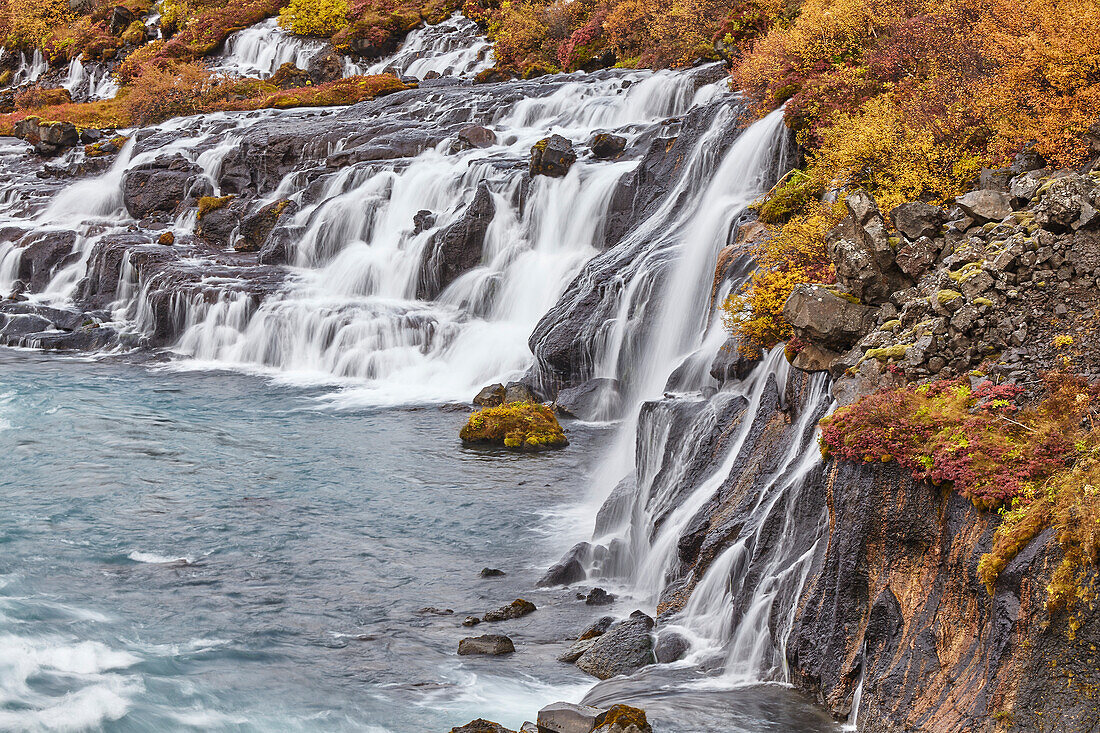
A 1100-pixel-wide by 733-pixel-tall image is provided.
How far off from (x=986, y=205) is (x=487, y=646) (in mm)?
7948

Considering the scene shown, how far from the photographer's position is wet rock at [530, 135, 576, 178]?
96.1ft

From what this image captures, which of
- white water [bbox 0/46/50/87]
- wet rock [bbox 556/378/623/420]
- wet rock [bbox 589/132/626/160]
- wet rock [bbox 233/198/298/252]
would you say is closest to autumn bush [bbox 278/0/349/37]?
white water [bbox 0/46/50/87]

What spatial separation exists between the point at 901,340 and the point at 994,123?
4.35 m

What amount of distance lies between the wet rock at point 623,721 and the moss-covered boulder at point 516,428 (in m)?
12.1

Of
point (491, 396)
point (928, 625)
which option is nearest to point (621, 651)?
point (928, 625)

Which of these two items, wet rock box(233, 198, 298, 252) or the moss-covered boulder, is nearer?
the moss-covered boulder

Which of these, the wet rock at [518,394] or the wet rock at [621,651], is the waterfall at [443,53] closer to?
the wet rock at [518,394]

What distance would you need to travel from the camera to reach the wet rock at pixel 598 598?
13352mm

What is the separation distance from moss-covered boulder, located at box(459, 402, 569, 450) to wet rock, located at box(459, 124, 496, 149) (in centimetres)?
1531

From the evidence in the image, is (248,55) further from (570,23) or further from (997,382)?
(997,382)

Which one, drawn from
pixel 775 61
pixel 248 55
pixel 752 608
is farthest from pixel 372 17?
pixel 752 608

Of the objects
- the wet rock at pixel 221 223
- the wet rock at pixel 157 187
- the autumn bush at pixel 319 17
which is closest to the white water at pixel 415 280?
the wet rock at pixel 221 223

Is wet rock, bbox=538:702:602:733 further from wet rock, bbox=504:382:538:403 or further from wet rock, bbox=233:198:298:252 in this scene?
wet rock, bbox=233:198:298:252

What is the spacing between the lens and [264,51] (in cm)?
5575
